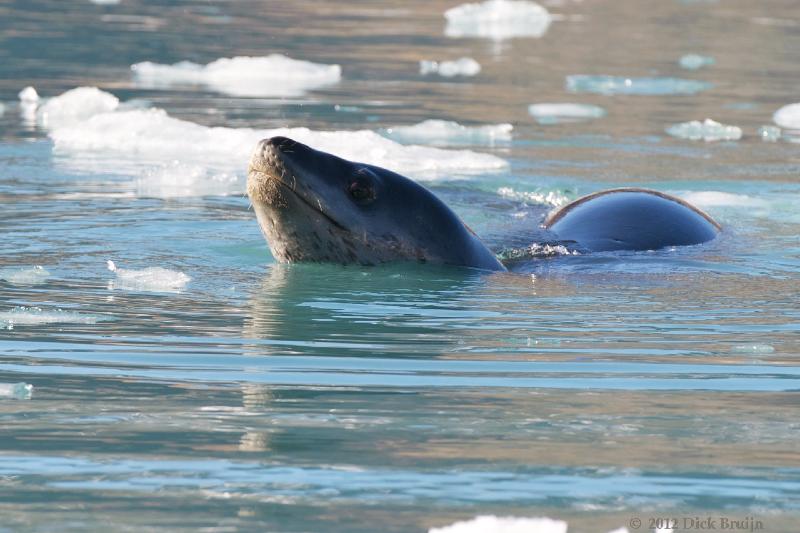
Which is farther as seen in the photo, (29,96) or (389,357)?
(29,96)

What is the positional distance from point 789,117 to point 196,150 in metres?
5.58

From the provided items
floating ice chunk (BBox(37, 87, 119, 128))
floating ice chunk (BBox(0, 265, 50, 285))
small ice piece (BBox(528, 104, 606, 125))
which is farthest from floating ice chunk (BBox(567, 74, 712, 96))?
floating ice chunk (BBox(0, 265, 50, 285))

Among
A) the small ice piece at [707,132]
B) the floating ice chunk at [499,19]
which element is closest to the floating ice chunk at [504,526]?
the small ice piece at [707,132]

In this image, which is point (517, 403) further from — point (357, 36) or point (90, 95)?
point (357, 36)

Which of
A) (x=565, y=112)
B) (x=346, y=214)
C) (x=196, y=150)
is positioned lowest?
(x=346, y=214)

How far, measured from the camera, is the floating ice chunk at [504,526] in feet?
9.32

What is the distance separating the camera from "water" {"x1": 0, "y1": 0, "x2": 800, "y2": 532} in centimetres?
319

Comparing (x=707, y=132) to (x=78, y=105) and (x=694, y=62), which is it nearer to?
(x=78, y=105)

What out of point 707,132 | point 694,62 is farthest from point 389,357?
point 694,62

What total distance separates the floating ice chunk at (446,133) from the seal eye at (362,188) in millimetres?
5511

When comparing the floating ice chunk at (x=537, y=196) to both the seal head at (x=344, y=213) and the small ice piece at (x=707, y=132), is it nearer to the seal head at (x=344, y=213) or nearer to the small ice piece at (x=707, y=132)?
the seal head at (x=344, y=213)

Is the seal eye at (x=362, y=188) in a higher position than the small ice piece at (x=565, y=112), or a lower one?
lower

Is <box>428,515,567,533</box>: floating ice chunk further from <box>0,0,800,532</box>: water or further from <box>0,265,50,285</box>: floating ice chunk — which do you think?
<box>0,265,50,285</box>: floating ice chunk

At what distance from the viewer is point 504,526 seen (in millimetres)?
2867
